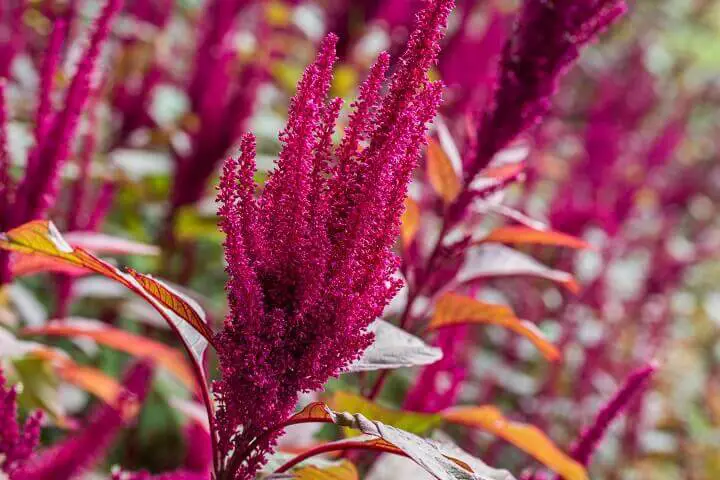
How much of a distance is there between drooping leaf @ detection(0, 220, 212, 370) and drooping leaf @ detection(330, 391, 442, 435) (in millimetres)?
273

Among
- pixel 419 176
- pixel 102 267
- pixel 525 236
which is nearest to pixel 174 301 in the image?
pixel 102 267

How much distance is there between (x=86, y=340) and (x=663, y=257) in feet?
7.61

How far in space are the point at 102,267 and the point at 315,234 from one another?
21 centimetres

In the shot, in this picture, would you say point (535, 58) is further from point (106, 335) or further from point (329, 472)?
point (106, 335)

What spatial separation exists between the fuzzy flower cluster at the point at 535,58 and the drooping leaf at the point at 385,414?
376 millimetres

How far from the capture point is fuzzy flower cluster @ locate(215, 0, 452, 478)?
74 cm

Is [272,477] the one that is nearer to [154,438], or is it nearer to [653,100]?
[154,438]

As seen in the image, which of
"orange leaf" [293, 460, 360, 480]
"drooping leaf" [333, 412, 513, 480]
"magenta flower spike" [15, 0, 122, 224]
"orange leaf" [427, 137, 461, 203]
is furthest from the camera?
"orange leaf" [427, 137, 461, 203]

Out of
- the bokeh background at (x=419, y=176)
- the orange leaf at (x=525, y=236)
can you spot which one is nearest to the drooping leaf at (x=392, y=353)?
the bokeh background at (x=419, y=176)

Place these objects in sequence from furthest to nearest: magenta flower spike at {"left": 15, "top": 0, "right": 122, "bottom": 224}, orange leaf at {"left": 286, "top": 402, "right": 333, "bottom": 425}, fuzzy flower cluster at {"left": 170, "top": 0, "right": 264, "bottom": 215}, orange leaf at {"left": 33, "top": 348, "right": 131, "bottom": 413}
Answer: fuzzy flower cluster at {"left": 170, "top": 0, "right": 264, "bottom": 215}
orange leaf at {"left": 33, "top": 348, "right": 131, "bottom": 413}
magenta flower spike at {"left": 15, "top": 0, "right": 122, "bottom": 224}
orange leaf at {"left": 286, "top": 402, "right": 333, "bottom": 425}

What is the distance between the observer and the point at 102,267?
0.78 metres

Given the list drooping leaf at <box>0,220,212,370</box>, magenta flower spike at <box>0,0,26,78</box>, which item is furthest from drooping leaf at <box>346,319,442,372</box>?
magenta flower spike at <box>0,0,26,78</box>

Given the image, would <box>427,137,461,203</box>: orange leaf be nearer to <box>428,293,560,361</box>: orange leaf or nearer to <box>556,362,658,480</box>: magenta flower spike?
<box>428,293,560,361</box>: orange leaf

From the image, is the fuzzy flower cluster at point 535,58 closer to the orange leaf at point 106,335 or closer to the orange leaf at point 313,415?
the orange leaf at point 313,415
